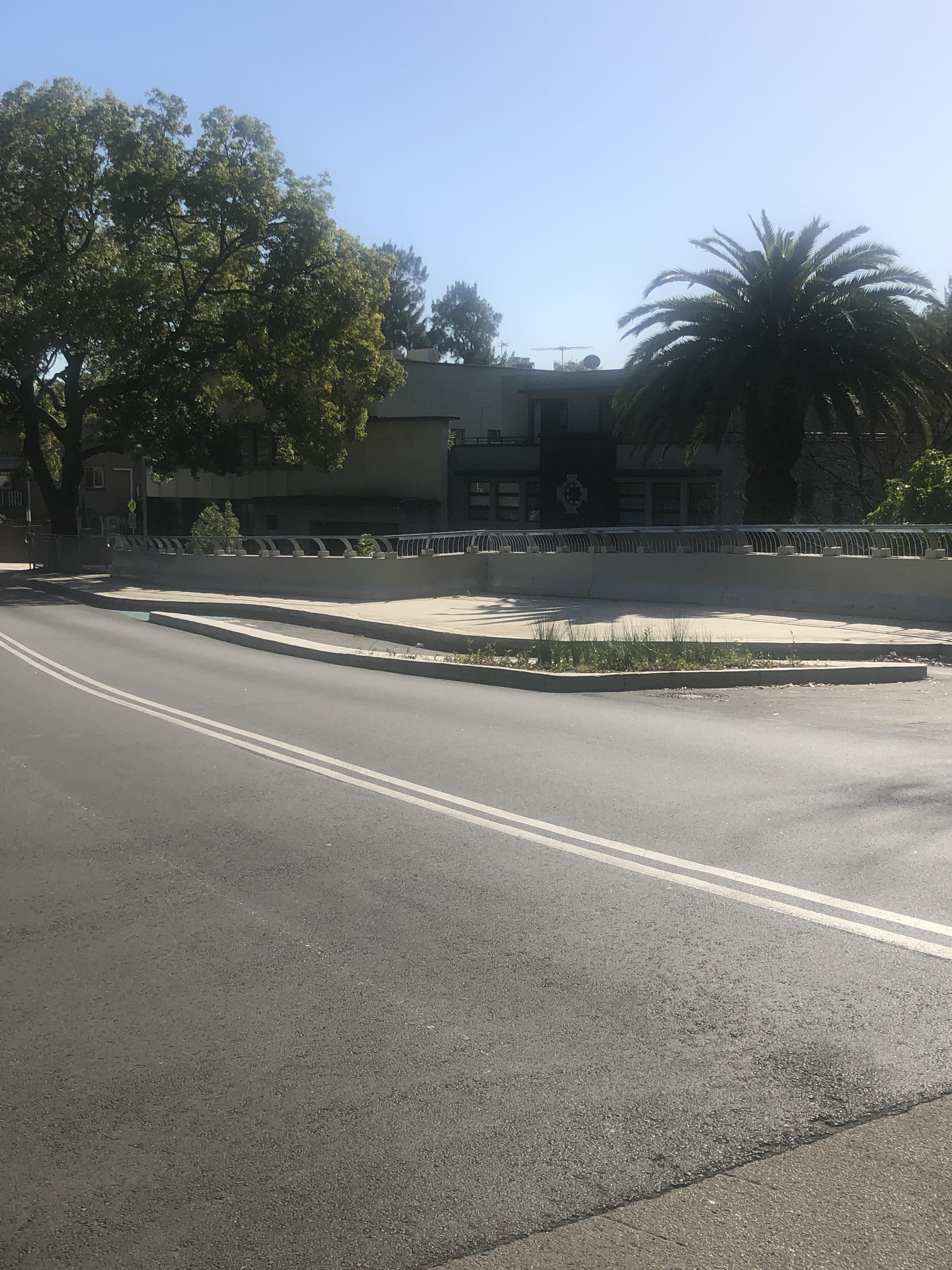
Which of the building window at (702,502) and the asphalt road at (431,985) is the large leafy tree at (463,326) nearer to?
the building window at (702,502)

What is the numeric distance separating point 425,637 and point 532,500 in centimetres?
2654

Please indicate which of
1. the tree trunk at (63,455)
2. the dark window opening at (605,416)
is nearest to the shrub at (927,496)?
the dark window opening at (605,416)

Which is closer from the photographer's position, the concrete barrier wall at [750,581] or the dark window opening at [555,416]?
the concrete barrier wall at [750,581]

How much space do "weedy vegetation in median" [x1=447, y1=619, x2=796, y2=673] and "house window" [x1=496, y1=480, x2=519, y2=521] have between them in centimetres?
2847

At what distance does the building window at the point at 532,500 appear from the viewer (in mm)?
44562

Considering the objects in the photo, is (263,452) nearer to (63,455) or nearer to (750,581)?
(63,455)

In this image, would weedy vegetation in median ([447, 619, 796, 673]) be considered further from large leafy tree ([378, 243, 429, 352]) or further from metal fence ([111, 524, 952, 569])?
large leafy tree ([378, 243, 429, 352])

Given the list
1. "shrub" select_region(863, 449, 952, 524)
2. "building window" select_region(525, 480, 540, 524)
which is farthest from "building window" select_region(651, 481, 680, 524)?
"shrub" select_region(863, 449, 952, 524)

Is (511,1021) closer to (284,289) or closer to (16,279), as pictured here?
(284,289)

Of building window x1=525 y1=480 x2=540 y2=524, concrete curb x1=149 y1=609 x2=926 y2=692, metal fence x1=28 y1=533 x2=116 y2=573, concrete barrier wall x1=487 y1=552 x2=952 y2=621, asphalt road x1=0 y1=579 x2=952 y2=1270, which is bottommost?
asphalt road x1=0 y1=579 x2=952 y2=1270

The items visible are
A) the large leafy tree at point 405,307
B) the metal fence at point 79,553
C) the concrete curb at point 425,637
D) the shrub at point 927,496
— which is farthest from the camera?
the large leafy tree at point 405,307

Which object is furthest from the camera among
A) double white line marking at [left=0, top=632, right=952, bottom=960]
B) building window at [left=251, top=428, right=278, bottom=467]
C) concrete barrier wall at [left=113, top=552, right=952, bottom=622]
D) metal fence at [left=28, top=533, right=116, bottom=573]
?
building window at [left=251, top=428, right=278, bottom=467]

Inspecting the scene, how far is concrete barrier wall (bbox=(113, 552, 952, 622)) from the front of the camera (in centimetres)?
1864

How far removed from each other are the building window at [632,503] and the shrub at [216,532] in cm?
1447
